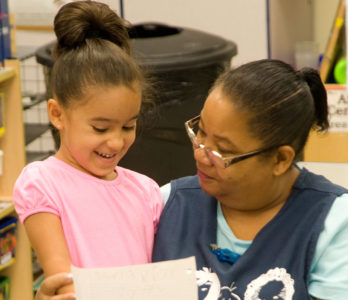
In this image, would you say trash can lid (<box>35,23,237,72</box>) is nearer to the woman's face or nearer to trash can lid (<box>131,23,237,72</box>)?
trash can lid (<box>131,23,237,72</box>)

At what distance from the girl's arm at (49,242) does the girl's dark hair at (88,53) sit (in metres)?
0.24

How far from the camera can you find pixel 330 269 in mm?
1341

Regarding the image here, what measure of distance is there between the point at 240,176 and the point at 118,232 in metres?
0.27

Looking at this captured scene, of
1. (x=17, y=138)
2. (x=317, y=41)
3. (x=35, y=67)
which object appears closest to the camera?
(x=17, y=138)

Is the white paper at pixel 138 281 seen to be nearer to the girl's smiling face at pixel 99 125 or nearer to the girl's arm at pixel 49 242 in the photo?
the girl's arm at pixel 49 242

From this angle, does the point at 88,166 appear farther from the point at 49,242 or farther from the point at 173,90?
the point at 173,90

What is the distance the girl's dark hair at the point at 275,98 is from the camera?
1369mm

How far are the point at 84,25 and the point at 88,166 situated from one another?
0.30m

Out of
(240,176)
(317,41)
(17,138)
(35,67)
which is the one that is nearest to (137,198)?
(240,176)

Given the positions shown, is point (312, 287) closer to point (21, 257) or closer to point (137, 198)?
point (137, 198)

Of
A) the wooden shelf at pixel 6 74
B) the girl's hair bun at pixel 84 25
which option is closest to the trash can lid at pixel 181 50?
the wooden shelf at pixel 6 74

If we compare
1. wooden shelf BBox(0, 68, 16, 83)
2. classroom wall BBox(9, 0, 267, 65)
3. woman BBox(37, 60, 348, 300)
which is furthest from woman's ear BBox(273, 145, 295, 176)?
classroom wall BBox(9, 0, 267, 65)

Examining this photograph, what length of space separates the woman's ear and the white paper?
0.32 meters

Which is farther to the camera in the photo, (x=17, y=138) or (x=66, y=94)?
(x=17, y=138)
